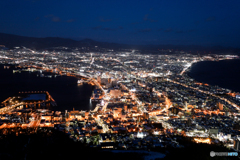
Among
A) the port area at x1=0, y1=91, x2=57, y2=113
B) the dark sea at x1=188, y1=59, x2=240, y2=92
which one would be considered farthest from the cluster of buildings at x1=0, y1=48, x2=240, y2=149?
the dark sea at x1=188, y1=59, x2=240, y2=92

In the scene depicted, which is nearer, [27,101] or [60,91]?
[27,101]

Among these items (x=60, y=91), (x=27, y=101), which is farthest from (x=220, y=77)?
(x=27, y=101)

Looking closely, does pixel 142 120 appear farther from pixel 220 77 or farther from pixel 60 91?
pixel 220 77

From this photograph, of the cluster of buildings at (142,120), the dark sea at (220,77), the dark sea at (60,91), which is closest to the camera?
the cluster of buildings at (142,120)

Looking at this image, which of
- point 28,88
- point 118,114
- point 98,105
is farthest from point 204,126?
point 28,88

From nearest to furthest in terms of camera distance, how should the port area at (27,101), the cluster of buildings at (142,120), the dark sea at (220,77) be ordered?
1. the cluster of buildings at (142,120)
2. the port area at (27,101)
3. the dark sea at (220,77)

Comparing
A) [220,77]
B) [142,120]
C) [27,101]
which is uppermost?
[220,77]

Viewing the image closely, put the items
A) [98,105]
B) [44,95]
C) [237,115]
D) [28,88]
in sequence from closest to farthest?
[237,115]
[98,105]
[44,95]
[28,88]

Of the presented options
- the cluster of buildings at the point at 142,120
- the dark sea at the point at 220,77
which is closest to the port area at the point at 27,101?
the cluster of buildings at the point at 142,120

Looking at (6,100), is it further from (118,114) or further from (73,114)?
(118,114)

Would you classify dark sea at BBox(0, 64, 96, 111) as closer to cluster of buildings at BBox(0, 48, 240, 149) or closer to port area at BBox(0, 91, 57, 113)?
port area at BBox(0, 91, 57, 113)

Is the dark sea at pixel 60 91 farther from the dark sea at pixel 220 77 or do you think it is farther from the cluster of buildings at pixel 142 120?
the dark sea at pixel 220 77
